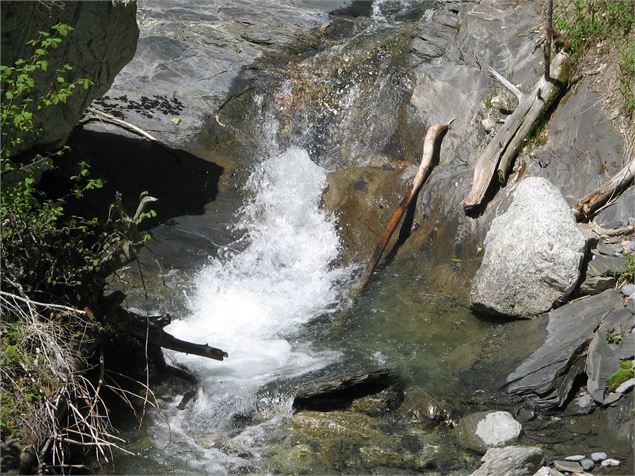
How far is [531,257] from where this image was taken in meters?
7.54

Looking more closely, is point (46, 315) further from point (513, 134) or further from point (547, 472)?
point (513, 134)

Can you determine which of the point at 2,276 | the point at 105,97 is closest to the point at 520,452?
the point at 2,276

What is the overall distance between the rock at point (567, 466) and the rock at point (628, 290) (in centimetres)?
173

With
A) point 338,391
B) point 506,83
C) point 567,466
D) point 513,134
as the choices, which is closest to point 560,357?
point 567,466

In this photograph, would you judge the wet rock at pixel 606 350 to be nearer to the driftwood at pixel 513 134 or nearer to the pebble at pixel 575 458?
the pebble at pixel 575 458

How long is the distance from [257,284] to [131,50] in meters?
2.74

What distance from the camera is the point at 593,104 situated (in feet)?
28.0

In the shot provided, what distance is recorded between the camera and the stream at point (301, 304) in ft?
20.9

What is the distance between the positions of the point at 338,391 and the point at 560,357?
180cm

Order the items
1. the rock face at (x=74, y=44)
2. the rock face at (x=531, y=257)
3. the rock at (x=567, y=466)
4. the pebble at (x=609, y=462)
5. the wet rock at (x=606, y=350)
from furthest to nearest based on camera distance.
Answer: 1. the rock face at (x=531, y=257)
2. the rock face at (x=74, y=44)
3. the wet rock at (x=606, y=350)
4. the pebble at (x=609, y=462)
5. the rock at (x=567, y=466)

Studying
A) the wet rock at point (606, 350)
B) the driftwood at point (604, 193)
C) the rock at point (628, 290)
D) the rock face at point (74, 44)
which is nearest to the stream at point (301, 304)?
the wet rock at point (606, 350)

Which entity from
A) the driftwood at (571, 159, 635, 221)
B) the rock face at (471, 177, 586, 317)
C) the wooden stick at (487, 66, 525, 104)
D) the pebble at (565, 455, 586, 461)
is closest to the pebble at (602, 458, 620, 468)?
the pebble at (565, 455, 586, 461)

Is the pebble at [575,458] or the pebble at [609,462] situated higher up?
the pebble at [609,462]

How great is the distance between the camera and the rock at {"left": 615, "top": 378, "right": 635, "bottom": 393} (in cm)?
635
